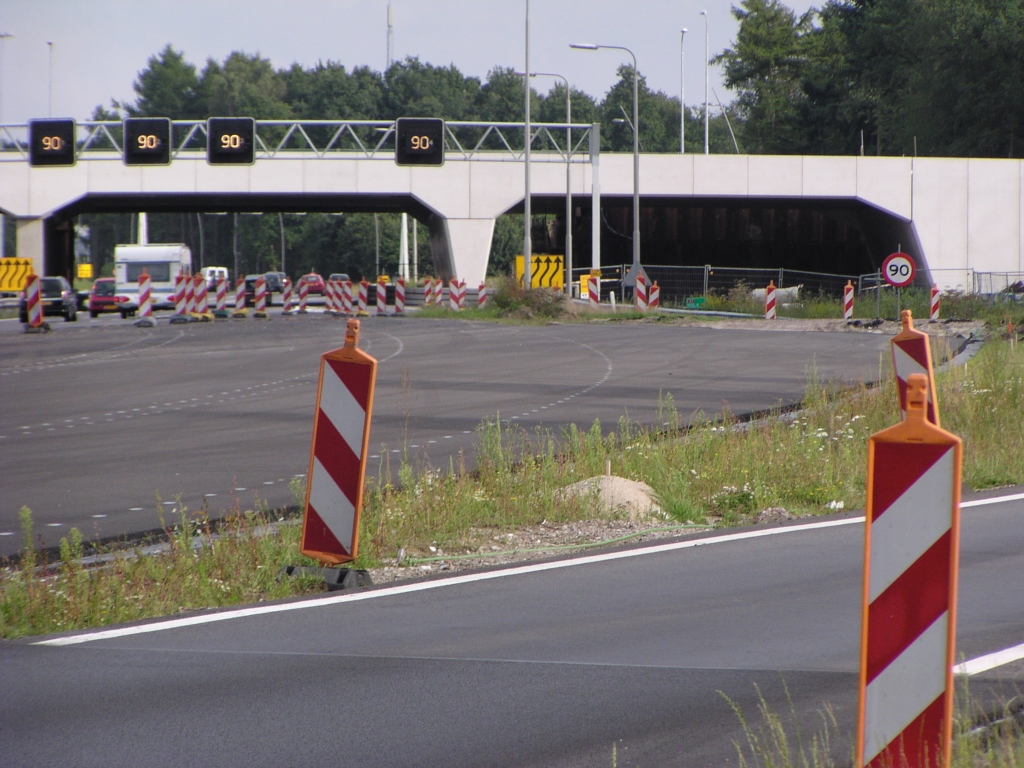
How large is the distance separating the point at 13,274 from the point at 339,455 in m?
51.0

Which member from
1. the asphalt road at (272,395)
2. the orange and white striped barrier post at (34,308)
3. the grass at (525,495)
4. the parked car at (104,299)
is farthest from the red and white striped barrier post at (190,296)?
the grass at (525,495)

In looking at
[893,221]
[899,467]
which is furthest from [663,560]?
[893,221]

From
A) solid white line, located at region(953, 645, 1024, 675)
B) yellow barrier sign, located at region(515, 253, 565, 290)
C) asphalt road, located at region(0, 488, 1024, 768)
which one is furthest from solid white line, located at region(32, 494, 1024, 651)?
yellow barrier sign, located at region(515, 253, 565, 290)

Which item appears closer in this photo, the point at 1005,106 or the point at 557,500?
the point at 557,500

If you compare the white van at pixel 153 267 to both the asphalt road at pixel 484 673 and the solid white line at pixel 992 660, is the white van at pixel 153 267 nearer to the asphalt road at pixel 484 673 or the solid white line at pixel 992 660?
the asphalt road at pixel 484 673

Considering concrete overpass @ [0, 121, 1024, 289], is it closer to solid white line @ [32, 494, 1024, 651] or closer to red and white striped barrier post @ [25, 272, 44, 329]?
red and white striped barrier post @ [25, 272, 44, 329]

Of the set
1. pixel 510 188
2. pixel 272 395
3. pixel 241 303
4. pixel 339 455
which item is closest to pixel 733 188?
pixel 510 188

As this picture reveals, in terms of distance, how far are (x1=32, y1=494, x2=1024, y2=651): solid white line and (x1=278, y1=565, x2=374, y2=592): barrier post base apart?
6.5 inches

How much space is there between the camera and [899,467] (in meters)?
3.46

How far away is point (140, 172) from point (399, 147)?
12.9 metres

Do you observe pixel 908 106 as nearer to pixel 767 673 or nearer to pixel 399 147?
pixel 399 147

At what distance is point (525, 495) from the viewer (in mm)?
9250

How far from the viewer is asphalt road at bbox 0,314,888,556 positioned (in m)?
10.3

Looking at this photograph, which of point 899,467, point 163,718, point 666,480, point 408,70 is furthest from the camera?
point 408,70
